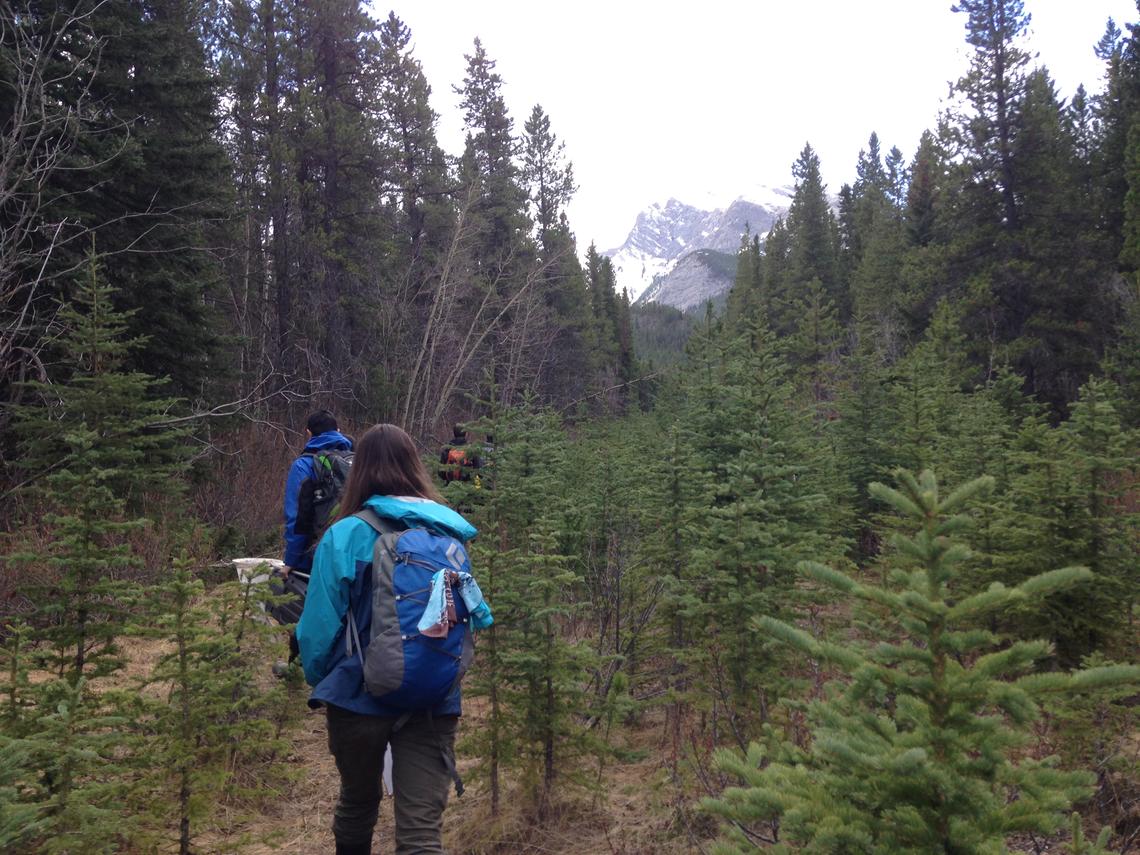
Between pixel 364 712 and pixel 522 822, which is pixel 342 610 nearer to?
pixel 364 712

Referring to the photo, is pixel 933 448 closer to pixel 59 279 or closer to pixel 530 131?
pixel 59 279

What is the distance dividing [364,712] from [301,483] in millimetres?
3065

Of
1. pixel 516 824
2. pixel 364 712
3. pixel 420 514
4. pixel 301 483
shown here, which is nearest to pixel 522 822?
pixel 516 824

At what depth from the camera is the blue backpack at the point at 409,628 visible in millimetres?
2895

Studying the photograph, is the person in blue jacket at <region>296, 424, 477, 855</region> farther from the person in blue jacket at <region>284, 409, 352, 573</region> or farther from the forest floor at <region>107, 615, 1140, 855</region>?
the person in blue jacket at <region>284, 409, 352, 573</region>

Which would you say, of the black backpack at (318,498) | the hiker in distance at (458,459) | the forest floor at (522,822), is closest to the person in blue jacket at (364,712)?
the forest floor at (522,822)

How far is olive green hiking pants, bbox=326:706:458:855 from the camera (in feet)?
9.90

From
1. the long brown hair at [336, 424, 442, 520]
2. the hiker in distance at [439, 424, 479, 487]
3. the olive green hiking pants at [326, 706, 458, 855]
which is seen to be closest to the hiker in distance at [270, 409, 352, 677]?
the hiker in distance at [439, 424, 479, 487]

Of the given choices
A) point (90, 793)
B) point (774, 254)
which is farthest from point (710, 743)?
point (774, 254)

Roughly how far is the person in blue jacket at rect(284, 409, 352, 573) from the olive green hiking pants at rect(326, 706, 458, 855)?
2869mm

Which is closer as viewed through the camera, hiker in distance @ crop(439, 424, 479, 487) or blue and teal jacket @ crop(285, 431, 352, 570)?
blue and teal jacket @ crop(285, 431, 352, 570)

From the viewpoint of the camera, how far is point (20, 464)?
7871 millimetres

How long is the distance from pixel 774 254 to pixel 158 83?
5343cm

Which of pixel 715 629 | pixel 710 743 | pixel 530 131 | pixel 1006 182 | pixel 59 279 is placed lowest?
pixel 710 743
